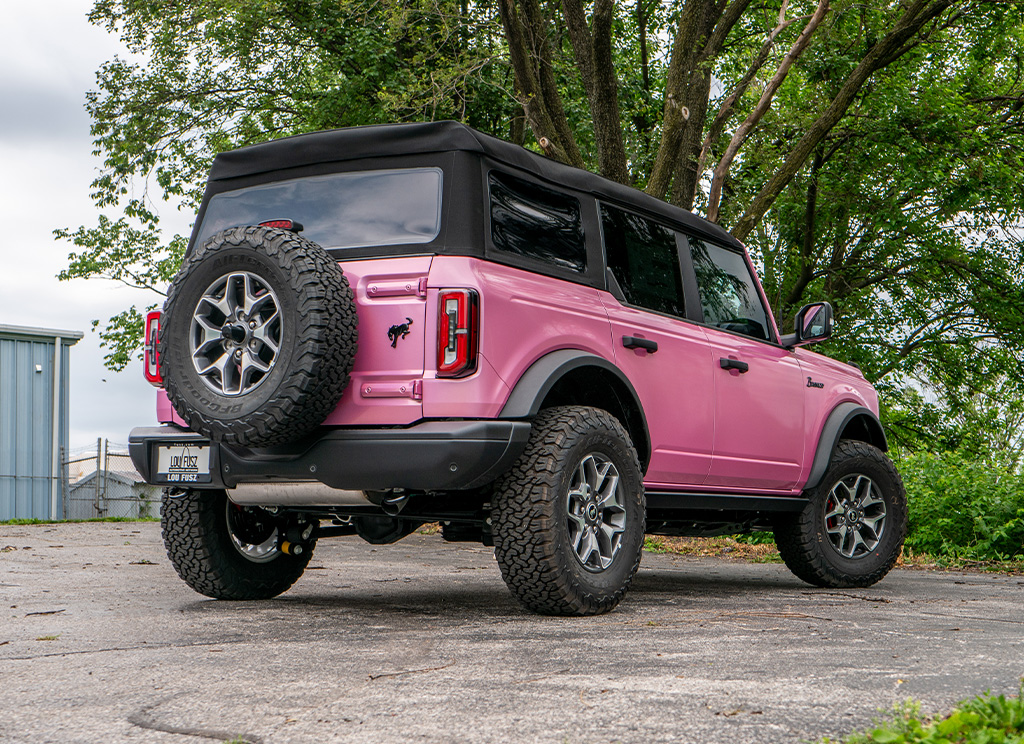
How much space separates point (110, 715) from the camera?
2.71m

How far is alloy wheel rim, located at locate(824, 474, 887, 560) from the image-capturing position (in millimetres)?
6926

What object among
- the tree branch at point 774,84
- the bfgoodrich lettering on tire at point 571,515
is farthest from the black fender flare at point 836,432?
the tree branch at point 774,84

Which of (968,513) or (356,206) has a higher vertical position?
(356,206)

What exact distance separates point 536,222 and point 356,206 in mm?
859

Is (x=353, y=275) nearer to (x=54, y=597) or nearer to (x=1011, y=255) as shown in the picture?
(x=54, y=597)

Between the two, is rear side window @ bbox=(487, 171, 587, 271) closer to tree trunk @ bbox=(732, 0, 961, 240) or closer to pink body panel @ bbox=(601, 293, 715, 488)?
pink body panel @ bbox=(601, 293, 715, 488)

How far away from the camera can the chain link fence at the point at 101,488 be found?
21.1 meters

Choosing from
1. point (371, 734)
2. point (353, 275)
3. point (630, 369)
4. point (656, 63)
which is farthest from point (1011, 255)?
point (371, 734)

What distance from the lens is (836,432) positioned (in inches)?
270

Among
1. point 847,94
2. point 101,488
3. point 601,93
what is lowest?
point 101,488

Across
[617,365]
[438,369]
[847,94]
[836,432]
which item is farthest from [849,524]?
[847,94]

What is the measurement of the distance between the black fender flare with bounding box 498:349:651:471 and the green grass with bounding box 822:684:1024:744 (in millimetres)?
2220

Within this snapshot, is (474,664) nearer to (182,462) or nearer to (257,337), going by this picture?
(257,337)

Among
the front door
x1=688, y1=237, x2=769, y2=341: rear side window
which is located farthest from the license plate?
x1=688, y1=237, x2=769, y2=341: rear side window
